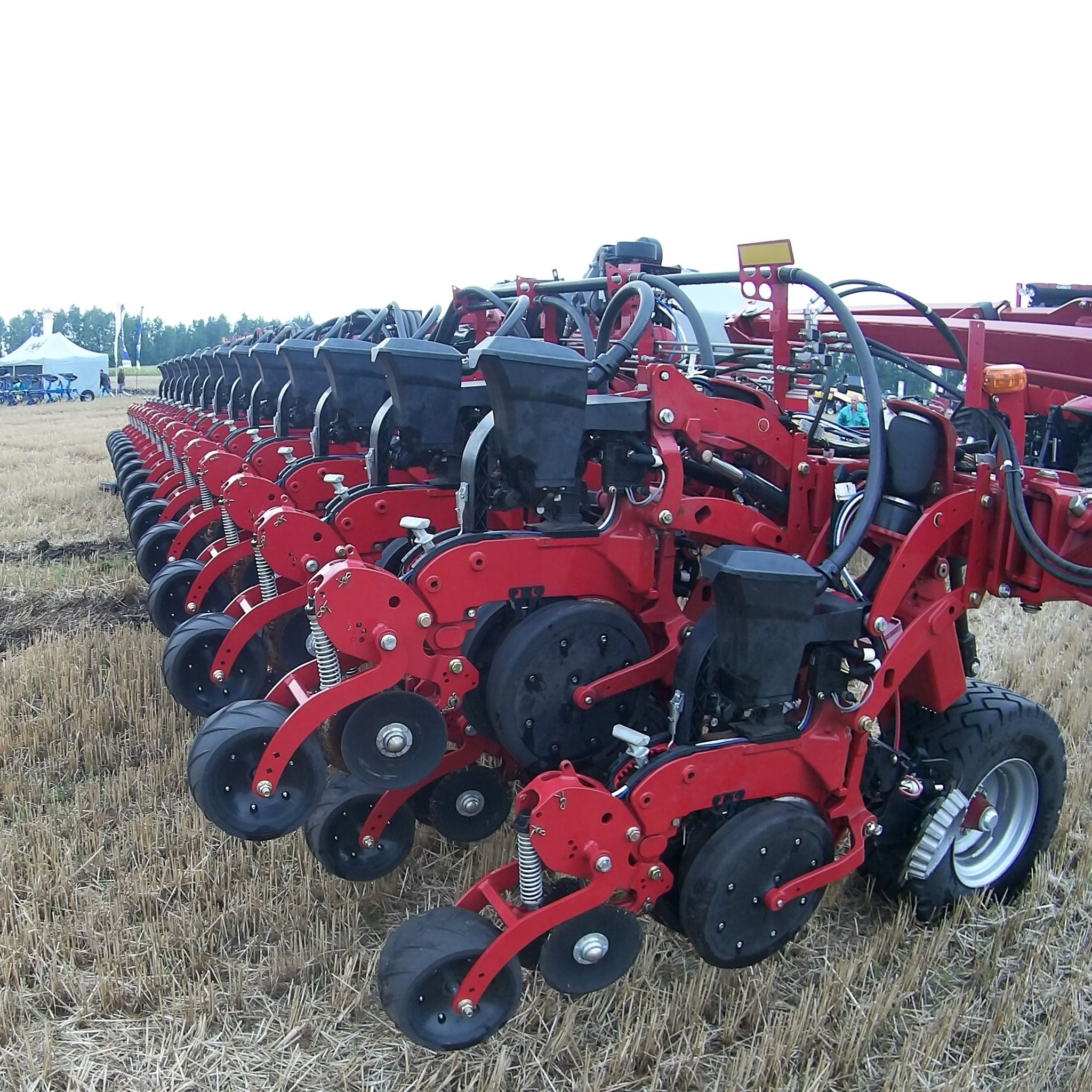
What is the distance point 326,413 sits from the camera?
16.7ft

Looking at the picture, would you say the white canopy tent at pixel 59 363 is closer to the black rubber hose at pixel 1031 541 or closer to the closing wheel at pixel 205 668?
the closing wheel at pixel 205 668

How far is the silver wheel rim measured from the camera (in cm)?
330

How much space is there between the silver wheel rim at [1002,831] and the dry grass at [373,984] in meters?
0.12

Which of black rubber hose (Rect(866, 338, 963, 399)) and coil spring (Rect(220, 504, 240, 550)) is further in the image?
coil spring (Rect(220, 504, 240, 550))

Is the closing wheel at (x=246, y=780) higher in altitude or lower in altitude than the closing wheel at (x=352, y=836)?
higher

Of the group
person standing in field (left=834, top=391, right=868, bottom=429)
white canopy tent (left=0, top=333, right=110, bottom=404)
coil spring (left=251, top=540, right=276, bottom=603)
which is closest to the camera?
coil spring (left=251, top=540, right=276, bottom=603)

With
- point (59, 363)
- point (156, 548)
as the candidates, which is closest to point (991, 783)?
point (156, 548)

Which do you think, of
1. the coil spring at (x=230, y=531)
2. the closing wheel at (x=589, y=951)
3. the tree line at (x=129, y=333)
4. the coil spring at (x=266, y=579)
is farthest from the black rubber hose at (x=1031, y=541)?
the tree line at (x=129, y=333)

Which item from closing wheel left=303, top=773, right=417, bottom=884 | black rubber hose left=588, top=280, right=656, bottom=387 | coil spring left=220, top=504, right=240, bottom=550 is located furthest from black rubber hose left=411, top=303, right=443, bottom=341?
closing wheel left=303, top=773, right=417, bottom=884

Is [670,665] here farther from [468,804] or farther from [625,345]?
[625,345]

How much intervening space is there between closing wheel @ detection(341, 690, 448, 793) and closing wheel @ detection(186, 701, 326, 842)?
0.52 ft

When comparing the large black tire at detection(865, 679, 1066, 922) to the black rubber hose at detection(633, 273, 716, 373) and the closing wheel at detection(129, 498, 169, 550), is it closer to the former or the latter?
the black rubber hose at detection(633, 273, 716, 373)

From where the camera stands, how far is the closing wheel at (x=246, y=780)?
2.76 m

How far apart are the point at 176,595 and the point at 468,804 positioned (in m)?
2.70
